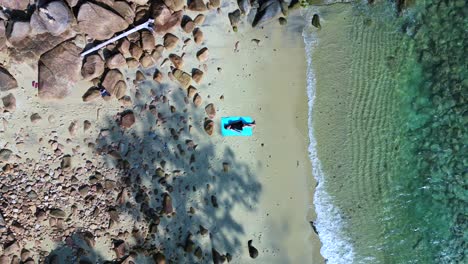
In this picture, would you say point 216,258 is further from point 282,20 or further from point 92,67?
point 282,20

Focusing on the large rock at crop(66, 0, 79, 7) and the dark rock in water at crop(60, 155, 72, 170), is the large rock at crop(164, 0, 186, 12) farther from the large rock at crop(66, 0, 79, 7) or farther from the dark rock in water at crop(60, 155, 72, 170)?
the dark rock in water at crop(60, 155, 72, 170)

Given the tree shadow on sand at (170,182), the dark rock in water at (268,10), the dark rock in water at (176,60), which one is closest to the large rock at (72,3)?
the tree shadow on sand at (170,182)

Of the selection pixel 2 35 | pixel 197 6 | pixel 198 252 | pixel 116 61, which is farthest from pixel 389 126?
pixel 2 35

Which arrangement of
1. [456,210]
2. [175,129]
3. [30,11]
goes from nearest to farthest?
[30,11] < [175,129] < [456,210]

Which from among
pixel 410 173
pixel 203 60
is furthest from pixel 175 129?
pixel 410 173

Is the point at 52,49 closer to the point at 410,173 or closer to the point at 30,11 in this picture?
the point at 30,11

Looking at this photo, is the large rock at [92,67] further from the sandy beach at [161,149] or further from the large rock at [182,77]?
the large rock at [182,77]

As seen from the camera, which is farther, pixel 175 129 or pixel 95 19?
pixel 175 129
